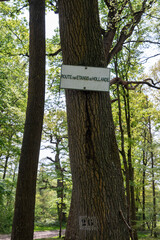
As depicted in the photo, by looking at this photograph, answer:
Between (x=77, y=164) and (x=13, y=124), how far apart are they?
8573 millimetres

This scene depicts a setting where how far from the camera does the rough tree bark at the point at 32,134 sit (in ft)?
10.4

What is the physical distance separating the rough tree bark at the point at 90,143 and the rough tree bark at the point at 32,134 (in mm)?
1731

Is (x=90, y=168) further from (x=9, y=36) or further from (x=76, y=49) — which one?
(x=9, y=36)

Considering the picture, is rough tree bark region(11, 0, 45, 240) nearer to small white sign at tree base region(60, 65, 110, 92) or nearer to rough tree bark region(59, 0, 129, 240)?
rough tree bark region(59, 0, 129, 240)

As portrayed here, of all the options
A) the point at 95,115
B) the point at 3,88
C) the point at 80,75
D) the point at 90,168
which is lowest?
the point at 90,168

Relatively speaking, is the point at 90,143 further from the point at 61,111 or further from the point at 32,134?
the point at 61,111

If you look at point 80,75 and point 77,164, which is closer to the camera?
point 77,164

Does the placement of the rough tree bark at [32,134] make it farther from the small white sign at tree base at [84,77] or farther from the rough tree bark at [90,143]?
the small white sign at tree base at [84,77]

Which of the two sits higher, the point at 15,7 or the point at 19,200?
the point at 15,7

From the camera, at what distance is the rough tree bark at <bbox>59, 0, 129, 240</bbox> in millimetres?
1603

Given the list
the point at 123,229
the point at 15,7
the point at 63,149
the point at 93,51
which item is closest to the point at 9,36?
the point at 15,7

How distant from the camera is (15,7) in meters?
6.52

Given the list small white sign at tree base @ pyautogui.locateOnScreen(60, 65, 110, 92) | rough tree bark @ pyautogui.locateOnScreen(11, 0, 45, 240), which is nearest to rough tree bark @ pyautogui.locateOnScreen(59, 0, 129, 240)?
small white sign at tree base @ pyautogui.locateOnScreen(60, 65, 110, 92)

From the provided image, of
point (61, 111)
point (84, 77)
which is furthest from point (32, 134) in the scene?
point (61, 111)
